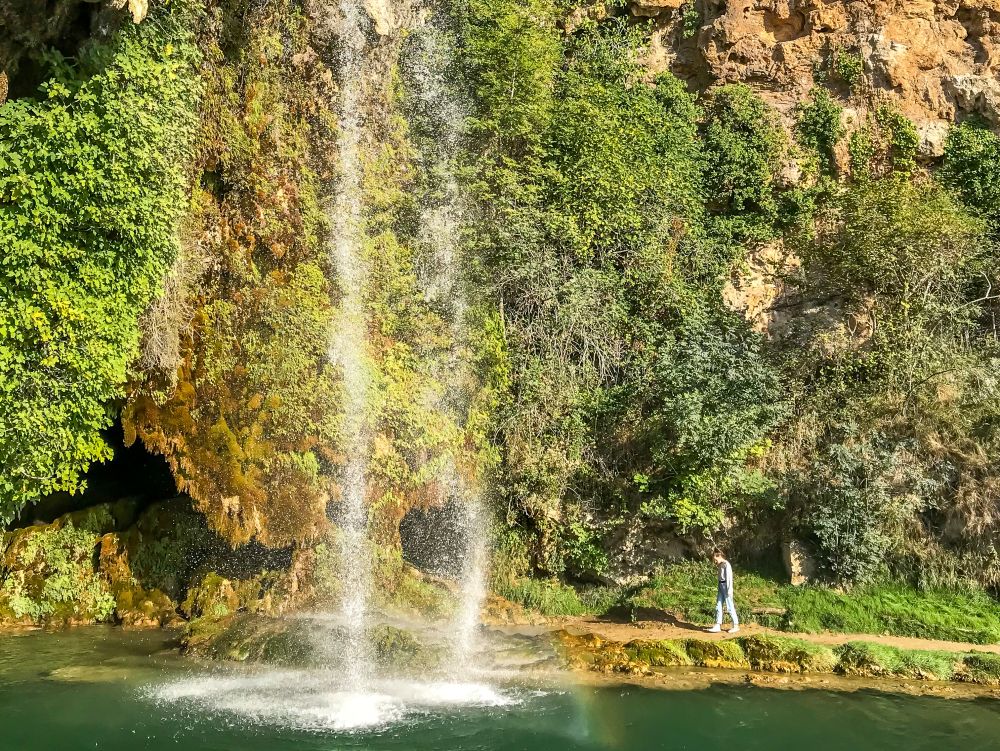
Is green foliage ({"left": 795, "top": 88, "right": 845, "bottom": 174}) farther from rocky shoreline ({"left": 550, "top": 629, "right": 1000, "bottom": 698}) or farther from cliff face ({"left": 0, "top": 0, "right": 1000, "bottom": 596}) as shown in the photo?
rocky shoreline ({"left": 550, "top": 629, "right": 1000, "bottom": 698})

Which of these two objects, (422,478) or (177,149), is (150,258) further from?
(422,478)

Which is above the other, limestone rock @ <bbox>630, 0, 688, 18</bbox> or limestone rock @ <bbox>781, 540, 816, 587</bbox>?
limestone rock @ <bbox>630, 0, 688, 18</bbox>

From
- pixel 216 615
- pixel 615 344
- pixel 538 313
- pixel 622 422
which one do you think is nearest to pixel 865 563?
pixel 622 422

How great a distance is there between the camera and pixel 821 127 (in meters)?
19.9

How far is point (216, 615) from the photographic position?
14961 millimetres

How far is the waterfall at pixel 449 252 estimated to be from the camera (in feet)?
53.6

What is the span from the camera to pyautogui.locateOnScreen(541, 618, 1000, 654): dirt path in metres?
13.0

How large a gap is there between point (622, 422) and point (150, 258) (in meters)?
8.64

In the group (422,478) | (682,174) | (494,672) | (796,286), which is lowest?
(494,672)

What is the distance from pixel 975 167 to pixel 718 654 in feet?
40.3

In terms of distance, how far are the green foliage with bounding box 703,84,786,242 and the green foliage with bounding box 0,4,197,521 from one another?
11460 mm

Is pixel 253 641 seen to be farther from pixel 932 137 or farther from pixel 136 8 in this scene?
pixel 932 137

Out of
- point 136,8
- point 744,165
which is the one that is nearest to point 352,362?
point 136,8

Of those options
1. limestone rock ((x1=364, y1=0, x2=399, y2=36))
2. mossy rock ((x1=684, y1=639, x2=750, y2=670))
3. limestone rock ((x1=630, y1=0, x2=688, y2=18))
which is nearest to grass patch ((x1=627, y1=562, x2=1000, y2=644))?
mossy rock ((x1=684, y1=639, x2=750, y2=670))
